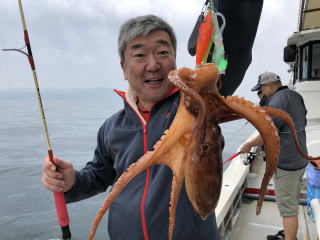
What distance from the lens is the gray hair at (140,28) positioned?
1.71 meters

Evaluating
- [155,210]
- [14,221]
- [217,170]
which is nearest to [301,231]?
[155,210]

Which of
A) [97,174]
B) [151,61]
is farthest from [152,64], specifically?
[97,174]

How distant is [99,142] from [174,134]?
1.36m

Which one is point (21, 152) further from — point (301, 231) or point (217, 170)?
point (217, 170)

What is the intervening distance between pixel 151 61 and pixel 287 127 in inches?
114

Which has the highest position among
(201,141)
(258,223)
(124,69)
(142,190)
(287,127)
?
(124,69)

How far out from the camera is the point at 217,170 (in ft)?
3.76

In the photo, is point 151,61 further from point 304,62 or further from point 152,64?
point 304,62

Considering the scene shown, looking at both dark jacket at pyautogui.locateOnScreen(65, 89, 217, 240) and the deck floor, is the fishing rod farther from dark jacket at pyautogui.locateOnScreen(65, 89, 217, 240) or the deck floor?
the deck floor

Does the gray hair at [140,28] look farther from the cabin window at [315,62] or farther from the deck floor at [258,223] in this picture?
the cabin window at [315,62]

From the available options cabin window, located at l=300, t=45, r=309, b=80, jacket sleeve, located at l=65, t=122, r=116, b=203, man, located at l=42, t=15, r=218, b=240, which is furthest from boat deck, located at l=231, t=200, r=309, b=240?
cabin window, located at l=300, t=45, r=309, b=80

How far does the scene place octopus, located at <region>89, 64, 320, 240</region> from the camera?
104 centimetres

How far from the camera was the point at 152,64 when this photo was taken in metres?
1.67

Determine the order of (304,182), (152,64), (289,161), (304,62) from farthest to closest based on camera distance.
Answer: (304,62), (304,182), (289,161), (152,64)
